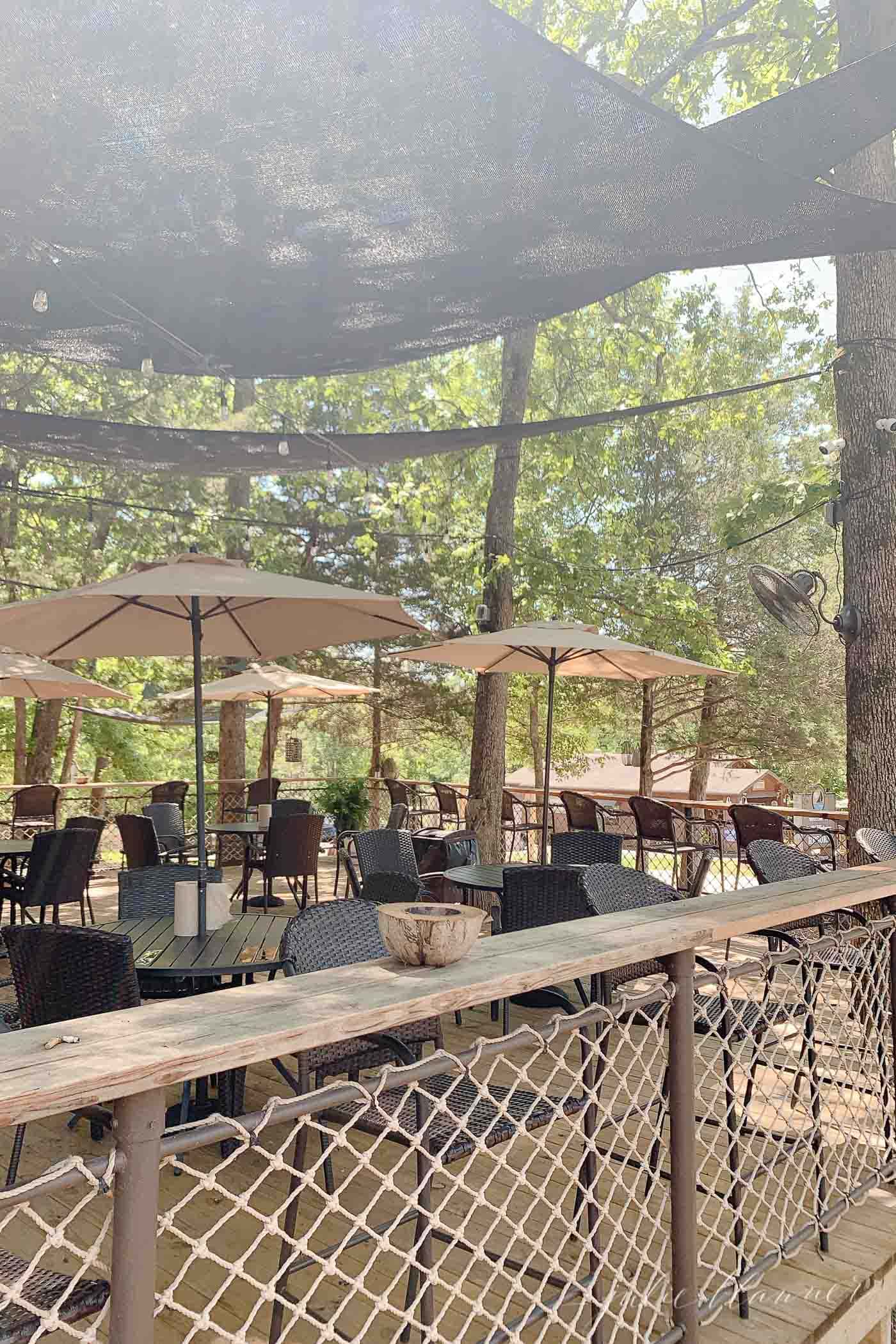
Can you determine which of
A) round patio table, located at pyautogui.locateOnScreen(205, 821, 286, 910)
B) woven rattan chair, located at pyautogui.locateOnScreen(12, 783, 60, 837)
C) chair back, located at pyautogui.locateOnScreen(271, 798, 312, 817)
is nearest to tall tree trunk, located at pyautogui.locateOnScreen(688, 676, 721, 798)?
chair back, located at pyautogui.locateOnScreen(271, 798, 312, 817)

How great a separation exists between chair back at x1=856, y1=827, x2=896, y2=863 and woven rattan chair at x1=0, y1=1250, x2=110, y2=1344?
4170mm

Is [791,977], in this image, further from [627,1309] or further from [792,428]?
[792,428]

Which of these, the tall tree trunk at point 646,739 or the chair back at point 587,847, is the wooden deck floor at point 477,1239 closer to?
the chair back at point 587,847

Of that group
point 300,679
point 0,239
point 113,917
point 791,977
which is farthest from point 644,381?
point 791,977

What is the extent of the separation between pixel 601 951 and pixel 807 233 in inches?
121

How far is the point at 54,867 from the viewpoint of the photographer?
5145 millimetres

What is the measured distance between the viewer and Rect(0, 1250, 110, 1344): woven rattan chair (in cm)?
154

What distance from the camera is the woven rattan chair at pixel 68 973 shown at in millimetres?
2424

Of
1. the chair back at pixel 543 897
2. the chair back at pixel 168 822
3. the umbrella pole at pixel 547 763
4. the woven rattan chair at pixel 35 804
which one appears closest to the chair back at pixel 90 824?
the chair back at pixel 168 822

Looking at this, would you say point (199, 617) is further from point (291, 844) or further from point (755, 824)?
point (755, 824)

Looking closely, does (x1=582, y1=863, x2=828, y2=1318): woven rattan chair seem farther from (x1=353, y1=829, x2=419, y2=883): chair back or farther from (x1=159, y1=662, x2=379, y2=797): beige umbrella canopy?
(x1=159, y1=662, x2=379, y2=797): beige umbrella canopy

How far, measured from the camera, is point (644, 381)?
1271cm

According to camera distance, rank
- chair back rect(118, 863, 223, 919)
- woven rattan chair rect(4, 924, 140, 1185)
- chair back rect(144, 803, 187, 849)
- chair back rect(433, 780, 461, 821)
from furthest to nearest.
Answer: chair back rect(433, 780, 461, 821) < chair back rect(144, 803, 187, 849) < chair back rect(118, 863, 223, 919) < woven rattan chair rect(4, 924, 140, 1185)

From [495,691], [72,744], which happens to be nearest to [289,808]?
[495,691]
